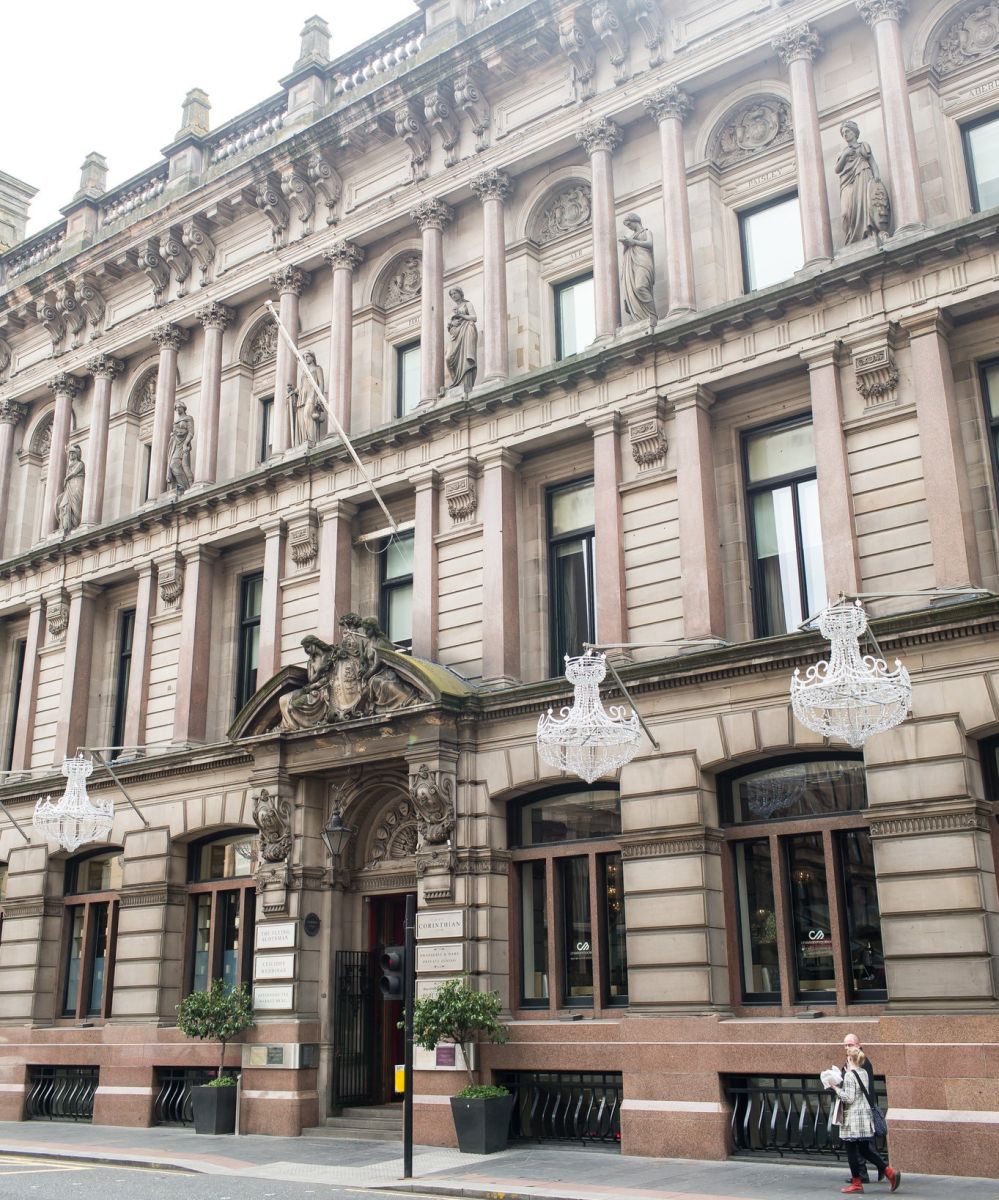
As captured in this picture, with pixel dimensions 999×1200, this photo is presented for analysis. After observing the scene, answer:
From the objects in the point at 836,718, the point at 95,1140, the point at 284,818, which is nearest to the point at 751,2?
the point at 836,718

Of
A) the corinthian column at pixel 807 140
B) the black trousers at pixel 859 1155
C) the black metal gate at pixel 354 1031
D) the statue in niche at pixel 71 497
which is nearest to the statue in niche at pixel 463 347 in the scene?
the corinthian column at pixel 807 140

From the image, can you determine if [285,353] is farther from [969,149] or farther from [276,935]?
[969,149]

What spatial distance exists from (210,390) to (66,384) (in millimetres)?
6095

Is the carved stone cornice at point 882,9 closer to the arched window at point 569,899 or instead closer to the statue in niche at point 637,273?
the statue in niche at point 637,273

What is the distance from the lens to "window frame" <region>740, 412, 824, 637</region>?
20442 millimetres

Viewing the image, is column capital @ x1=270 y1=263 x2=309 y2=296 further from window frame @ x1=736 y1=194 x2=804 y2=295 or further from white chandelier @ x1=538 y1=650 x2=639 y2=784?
white chandelier @ x1=538 y1=650 x2=639 y2=784

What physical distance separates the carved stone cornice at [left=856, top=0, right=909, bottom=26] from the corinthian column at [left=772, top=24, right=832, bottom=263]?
1.02 metres

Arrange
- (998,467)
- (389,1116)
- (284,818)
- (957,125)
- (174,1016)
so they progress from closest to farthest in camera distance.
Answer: (998,467) < (957,125) < (389,1116) < (284,818) < (174,1016)

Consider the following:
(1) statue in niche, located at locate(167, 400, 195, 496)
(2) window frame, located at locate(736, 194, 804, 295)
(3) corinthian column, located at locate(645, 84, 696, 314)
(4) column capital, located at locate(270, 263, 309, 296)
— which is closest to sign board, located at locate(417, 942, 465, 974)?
(3) corinthian column, located at locate(645, 84, 696, 314)

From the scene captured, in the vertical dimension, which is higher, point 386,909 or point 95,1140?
point 386,909

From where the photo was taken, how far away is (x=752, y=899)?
1936cm

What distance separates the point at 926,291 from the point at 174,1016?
19.9 m

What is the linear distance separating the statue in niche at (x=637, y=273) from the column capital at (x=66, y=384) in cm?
1729

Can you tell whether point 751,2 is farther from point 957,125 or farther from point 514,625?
point 514,625
